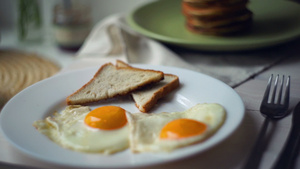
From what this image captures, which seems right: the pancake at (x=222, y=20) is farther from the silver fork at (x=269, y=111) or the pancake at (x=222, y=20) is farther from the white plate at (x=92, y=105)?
the silver fork at (x=269, y=111)

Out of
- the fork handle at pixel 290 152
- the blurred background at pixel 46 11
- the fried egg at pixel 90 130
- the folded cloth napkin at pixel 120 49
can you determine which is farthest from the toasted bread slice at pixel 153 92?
the blurred background at pixel 46 11

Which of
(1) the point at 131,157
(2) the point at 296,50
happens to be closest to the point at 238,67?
(2) the point at 296,50

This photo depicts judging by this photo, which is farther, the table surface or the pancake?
the pancake

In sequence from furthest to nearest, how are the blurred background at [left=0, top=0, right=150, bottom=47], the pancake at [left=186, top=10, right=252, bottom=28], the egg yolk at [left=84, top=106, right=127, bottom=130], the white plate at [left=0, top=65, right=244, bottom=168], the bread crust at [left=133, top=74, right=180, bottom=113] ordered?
the blurred background at [left=0, top=0, right=150, bottom=47]
the pancake at [left=186, top=10, right=252, bottom=28]
the bread crust at [left=133, top=74, right=180, bottom=113]
the egg yolk at [left=84, top=106, right=127, bottom=130]
the white plate at [left=0, top=65, right=244, bottom=168]

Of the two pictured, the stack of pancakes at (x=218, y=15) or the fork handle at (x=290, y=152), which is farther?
A: the stack of pancakes at (x=218, y=15)

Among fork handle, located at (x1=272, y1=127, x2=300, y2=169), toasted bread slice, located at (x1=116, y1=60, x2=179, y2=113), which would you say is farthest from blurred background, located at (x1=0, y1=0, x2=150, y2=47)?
fork handle, located at (x1=272, y1=127, x2=300, y2=169)

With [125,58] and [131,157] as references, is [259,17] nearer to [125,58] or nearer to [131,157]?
[125,58]

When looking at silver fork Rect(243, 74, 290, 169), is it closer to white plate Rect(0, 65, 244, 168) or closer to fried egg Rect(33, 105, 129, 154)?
white plate Rect(0, 65, 244, 168)
